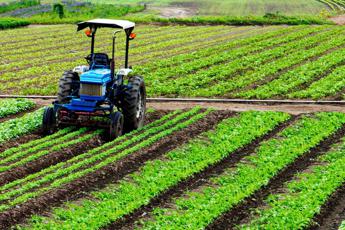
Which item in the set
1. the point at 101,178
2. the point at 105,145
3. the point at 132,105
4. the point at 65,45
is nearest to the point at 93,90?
the point at 132,105

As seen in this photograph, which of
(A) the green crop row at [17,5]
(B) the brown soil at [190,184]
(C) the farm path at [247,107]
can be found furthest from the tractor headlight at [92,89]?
(A) the green crop row at [17,5]

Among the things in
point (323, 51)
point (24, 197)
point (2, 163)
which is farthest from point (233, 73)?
point (24, 197)

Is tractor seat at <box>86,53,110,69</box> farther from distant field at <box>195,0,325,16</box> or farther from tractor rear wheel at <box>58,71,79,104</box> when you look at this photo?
distant field at <box>195,0,325,16</box>

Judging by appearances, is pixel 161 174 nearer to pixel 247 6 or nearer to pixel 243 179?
pixel 243 179

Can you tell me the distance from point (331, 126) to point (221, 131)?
9.54 feet

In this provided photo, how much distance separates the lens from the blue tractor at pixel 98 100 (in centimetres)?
1812

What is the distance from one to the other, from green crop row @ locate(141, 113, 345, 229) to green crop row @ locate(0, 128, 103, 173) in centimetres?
390

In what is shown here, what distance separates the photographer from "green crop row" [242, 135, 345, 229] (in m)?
12.5

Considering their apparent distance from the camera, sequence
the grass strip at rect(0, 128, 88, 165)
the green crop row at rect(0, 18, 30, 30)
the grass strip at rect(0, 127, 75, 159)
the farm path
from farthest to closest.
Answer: the green crop row at rect(0, 18, 30, 30) → the farm path → the grass strip at rect(0, 127, 75, 159) → the grass strip at rect(0, 128, 88, 165)

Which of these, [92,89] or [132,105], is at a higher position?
[92,89]

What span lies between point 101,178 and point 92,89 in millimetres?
4035

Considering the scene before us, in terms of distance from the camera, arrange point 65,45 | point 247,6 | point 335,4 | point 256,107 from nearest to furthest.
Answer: point 256,107 → point 65,45 → point 247,6 → point 335,4

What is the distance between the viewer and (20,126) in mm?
19062

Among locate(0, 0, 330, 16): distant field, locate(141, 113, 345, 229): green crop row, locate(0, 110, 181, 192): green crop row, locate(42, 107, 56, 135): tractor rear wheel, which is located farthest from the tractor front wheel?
locate(0, 0, 330, 16): distant field
